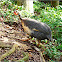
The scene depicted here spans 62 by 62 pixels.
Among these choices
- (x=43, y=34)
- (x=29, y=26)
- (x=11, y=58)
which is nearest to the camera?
→ (x=11, y=58)

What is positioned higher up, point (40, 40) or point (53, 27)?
point (53, 27)

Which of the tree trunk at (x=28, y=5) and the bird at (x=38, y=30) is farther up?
the tree trunk at (x=28, y=5)

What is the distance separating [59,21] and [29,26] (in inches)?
58.1

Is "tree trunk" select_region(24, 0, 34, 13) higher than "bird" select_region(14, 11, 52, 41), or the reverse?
"tree trunk" select_region(24, 0, 34, 13)

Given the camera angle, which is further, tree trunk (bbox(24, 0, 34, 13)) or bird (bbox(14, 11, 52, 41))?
tree trunk (bbox(24, 0, 34, 13))

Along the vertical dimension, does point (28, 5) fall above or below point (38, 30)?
above

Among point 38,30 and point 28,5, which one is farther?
point 28,5

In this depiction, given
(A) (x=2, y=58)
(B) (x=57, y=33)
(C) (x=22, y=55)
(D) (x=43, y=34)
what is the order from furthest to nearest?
(B) (x=57, y=33)
(D) (x=43, y=34)
(C) (x=22, y=55)
(A) (x=2, y=58)

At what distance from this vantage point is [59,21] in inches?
209

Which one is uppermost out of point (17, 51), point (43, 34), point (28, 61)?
point (43, 34)

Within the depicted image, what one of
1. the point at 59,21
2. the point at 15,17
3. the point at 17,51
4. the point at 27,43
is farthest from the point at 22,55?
the point at 15,17

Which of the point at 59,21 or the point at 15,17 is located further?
the point at 15,17

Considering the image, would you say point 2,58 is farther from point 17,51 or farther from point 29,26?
point 29,26

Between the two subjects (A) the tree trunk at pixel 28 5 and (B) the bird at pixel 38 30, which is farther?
(A) the tree trunk at pixel 28 5
